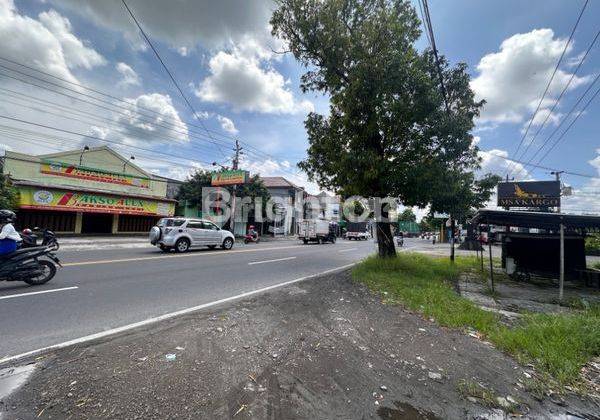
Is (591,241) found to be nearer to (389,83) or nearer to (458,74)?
(458,74)

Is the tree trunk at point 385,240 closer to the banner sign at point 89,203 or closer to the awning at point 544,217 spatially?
the awning at point 544,217

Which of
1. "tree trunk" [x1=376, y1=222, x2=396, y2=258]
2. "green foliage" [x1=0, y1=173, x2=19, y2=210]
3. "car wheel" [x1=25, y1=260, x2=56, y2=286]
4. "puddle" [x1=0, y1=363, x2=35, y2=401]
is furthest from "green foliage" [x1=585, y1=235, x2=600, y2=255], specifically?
"green foliage" [x1=0, y1=173, x2=19, y2=210]

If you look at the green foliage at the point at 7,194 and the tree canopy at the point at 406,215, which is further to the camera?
the tree canopy at the point at 406,215

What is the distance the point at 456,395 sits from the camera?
9.95ft

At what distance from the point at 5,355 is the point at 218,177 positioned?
27.0m

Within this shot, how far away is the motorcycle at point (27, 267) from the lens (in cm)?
646

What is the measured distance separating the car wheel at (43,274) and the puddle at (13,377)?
487 cm

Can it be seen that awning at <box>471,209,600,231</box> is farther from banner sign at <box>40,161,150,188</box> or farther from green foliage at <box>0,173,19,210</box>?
banner sign at <box>40,161,150,188</box>

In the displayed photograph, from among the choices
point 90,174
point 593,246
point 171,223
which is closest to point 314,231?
point 171,223

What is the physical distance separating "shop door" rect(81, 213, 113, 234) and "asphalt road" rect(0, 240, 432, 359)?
1508 cm

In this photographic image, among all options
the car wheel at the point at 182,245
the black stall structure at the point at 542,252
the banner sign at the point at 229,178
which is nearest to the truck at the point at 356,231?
the banner sign at the point at 229,178

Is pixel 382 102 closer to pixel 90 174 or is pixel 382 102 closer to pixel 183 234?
pixel 183 234

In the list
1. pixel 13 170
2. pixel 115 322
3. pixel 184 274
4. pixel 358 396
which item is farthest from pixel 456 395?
pixel 13 170

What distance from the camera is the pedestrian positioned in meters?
6.45
